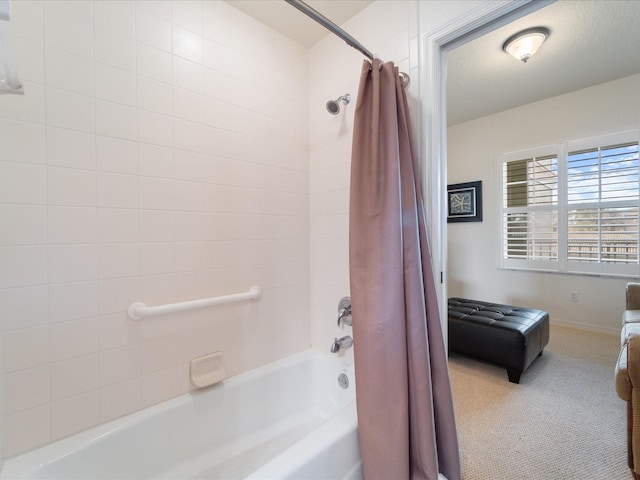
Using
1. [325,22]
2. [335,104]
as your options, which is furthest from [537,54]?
[325,22]

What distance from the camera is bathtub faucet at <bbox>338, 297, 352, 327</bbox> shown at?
1.54 m

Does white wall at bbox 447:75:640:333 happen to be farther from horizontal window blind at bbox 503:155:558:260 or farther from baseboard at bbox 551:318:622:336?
horizontal window blind at bbox 503:155:558:260

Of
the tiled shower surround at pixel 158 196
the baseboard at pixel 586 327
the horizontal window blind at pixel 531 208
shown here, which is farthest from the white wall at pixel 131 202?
the baseboard at pixel 586 327

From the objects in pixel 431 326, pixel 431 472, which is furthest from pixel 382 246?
pixel 431 472

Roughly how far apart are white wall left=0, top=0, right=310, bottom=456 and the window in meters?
3.27

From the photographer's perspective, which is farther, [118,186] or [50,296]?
[118,186]

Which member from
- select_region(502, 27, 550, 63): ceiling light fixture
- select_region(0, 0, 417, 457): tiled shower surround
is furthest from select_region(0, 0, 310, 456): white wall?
select_region(502, 27, 550, 63): ceiling light fixture

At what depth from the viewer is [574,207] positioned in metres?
3.11

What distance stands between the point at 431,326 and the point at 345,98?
1.22m

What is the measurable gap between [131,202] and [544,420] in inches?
99.5

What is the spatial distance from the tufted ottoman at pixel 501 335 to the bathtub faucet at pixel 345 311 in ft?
4.20

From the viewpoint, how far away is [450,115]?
3629 mm

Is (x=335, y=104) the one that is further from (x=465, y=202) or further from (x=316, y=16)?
(x=465, y=202)

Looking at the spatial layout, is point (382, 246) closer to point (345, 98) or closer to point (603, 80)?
point (345, 98)
